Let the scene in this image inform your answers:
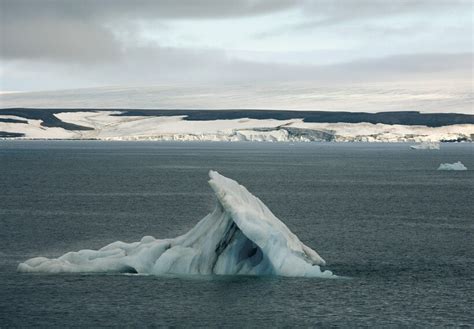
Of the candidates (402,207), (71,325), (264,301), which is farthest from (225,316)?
(402,207)

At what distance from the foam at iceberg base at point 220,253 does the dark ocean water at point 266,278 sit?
90 centimetres

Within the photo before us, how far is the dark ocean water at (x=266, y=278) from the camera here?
117ft

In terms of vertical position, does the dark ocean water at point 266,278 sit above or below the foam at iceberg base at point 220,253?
below

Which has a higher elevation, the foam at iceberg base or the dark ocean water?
the foam at iceberg base

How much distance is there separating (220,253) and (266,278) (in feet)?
8.54

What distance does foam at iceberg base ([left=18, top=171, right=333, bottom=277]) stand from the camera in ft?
134

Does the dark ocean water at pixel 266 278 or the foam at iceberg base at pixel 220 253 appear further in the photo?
the foam at iceberg base at pixel 220 253

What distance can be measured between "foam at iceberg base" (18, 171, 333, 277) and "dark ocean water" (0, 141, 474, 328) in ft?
2.95

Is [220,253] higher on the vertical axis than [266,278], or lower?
higher

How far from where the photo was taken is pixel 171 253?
140 feet

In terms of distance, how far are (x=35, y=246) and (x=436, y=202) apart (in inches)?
1744

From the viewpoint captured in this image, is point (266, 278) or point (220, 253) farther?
point (220, 253)

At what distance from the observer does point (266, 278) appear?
41.6 meters

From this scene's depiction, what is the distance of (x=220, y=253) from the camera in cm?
4256
